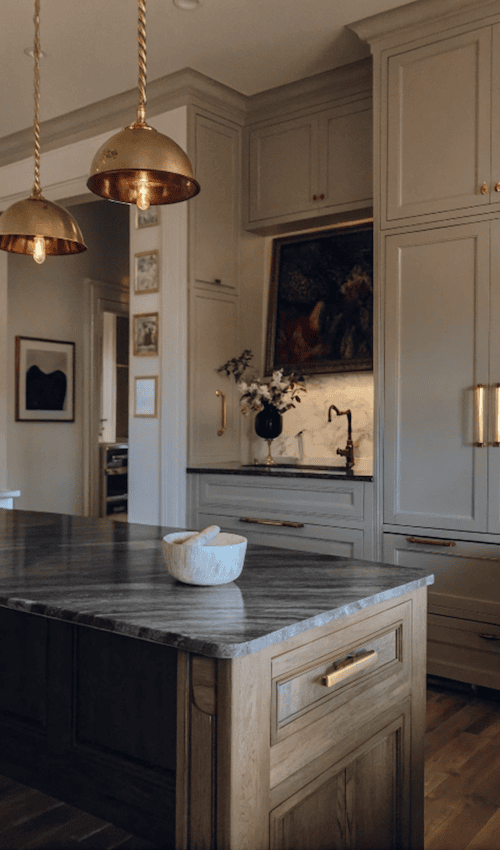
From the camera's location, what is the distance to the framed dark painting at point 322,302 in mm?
4289

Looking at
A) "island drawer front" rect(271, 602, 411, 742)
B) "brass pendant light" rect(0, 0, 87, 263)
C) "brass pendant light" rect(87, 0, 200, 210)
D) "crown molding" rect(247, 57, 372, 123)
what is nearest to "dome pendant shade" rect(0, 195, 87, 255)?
"brass pendant light" rect(0, 0, 87, 263)

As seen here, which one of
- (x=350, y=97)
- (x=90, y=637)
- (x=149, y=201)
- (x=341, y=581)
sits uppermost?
(x=350, y=97)

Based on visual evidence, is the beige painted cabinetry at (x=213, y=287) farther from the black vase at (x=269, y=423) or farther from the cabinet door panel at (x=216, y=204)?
the black vase at (x=269, y=423)

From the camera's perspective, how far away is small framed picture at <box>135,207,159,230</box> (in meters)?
4.38

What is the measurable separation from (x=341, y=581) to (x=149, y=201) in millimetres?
1348

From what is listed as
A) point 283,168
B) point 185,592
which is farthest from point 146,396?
point 185,592

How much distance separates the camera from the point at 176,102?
168 inches

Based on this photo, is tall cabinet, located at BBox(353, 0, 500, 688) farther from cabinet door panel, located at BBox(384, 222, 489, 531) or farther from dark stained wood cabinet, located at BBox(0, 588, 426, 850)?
dark stained wood cabinet, located at BBox(0, 588, 426, 850)

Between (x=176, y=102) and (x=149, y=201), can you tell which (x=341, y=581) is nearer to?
(x=149, y=201)

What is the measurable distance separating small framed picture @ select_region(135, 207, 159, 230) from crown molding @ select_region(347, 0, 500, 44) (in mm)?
1506

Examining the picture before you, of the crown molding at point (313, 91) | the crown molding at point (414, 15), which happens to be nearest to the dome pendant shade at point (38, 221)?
the crown molding at point (414, 15)

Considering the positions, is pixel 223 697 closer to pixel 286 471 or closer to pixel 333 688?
pixel 333 688

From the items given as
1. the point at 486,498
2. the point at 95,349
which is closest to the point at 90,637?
the point at 486,498

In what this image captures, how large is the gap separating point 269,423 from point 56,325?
9.76ft
